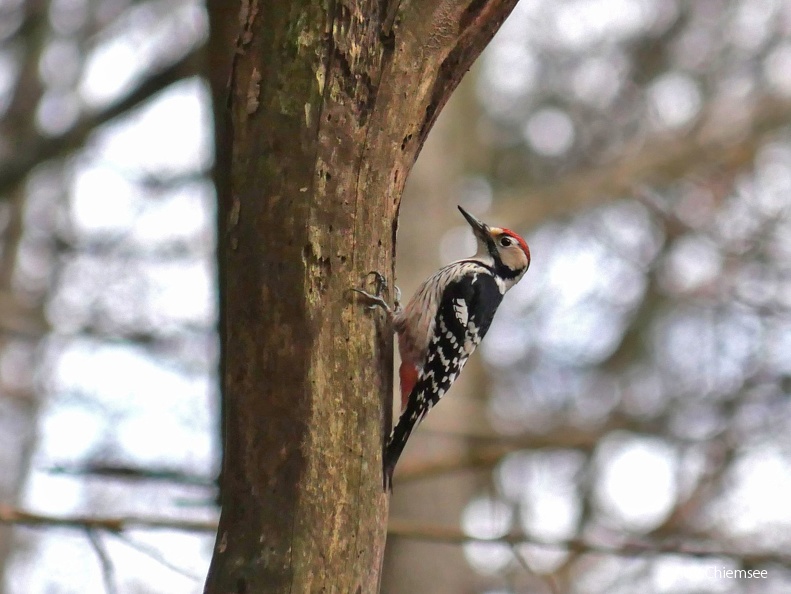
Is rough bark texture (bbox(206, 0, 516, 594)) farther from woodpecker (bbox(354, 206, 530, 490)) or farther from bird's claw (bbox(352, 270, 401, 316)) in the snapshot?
woodpecker (bbox(354, 206, 530, 490))

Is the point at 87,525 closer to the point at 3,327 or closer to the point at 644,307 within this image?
the point at 3,327

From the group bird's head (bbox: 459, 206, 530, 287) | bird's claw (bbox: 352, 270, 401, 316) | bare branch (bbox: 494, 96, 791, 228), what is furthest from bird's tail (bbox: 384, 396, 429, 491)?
bare branch (bbox: 494, 96, 791, 228)

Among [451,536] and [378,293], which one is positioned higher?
[378,293]

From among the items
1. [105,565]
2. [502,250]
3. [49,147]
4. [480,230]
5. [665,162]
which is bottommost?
[105,565]

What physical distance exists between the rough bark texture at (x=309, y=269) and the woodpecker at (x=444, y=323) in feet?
2.89

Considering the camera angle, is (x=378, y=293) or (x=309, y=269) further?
(x=378, y=293)

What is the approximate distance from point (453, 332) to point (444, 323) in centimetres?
6

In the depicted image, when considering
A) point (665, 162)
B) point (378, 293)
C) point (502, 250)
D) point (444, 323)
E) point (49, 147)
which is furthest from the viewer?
point (665, 162)

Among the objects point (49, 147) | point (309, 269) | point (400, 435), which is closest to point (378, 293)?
point (309, 269)

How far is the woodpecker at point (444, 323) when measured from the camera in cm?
401

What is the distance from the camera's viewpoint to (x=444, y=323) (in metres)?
4.36

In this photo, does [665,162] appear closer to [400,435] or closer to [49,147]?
[49,147]

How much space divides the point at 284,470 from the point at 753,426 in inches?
239

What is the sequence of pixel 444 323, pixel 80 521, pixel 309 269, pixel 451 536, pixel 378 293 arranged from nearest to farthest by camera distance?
pixel 309 269 → pixel 378 293 → pixel 80 521 → pixel 451 536 → pixel 444 323
